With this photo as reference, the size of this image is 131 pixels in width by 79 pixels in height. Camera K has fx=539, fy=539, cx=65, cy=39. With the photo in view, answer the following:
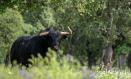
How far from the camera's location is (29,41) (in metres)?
23.0

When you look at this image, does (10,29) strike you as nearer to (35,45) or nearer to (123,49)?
(123,49)

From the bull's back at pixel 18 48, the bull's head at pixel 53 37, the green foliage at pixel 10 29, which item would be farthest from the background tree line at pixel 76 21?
the bull's back at pixel 18 48

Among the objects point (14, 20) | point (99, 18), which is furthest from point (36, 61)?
point (14, 20)

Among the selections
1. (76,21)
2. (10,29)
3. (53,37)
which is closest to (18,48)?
(53,37)

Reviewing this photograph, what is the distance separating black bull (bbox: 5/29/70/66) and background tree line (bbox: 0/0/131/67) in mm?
1259

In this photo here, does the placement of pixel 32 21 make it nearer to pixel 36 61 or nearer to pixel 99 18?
pixel 99 18

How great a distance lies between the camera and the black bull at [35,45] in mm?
21578

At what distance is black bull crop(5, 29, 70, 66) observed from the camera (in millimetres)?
21578

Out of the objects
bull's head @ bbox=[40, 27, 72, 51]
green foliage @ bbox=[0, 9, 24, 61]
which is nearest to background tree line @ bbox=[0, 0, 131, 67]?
green foliage @ bbox=[0, 9, 24, 61]

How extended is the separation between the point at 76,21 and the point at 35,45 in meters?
26.7

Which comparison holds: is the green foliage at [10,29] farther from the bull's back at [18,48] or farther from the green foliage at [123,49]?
the bull's back at [18,48]

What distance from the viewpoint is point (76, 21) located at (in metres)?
49.1

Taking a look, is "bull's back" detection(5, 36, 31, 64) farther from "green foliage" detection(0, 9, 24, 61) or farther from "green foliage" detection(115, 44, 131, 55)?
"green foliage" detection(115, 44, 131, 55)

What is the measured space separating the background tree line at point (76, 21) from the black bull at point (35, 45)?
1.26 meters
